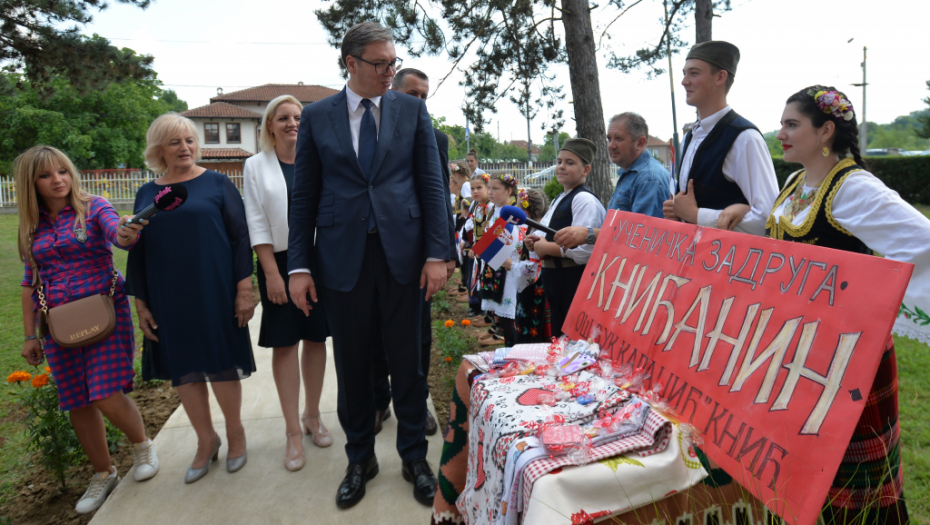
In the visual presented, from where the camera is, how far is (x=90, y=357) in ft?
9.33

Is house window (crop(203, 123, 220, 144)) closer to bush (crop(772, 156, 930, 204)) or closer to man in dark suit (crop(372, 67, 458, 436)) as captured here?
bush (crop(772, 156, 930, 204))

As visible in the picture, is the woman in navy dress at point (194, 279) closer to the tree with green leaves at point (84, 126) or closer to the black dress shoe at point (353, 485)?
the black dress shoe at point (353, 485)

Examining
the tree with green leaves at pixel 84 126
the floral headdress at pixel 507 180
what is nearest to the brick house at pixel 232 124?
the tree with green leaves at pixel 84 126

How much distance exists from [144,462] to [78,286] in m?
1.05

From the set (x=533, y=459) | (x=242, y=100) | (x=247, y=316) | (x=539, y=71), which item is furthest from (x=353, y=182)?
(x=242, y=100)

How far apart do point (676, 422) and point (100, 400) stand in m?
2.82

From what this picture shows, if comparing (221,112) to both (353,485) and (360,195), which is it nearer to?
(360,195)

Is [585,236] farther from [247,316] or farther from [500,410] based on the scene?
[247,316]

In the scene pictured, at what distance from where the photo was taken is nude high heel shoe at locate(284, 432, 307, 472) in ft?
10.1

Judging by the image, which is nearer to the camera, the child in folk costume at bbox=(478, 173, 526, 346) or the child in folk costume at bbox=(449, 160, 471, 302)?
the child in folk costume at bbox=(478, 173, 526, 346)

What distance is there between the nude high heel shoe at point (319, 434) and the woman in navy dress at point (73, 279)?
0.98m

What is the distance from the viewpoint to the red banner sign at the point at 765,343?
1172mm

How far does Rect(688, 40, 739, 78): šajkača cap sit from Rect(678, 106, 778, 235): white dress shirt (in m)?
0.33

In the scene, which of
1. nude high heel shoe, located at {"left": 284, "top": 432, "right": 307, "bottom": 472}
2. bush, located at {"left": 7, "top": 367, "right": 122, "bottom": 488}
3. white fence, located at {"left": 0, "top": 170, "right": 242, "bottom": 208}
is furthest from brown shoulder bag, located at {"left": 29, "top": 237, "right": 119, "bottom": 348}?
white fence, located at {"left": 0, "top": 170, "right": 242, "bottom": 208}
